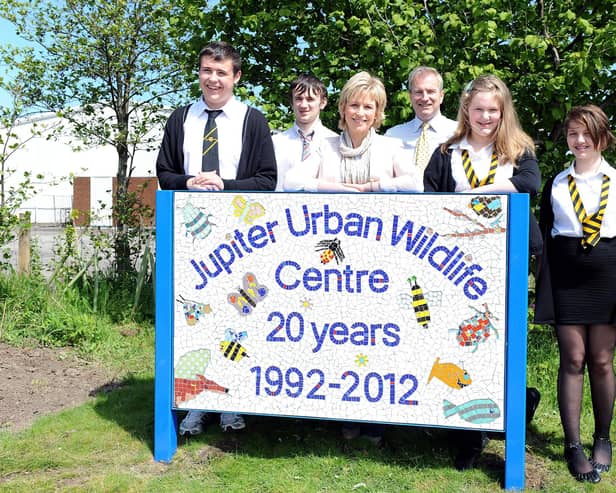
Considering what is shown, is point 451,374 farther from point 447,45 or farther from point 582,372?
point 447,45

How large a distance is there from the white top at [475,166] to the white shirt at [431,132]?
0.51m

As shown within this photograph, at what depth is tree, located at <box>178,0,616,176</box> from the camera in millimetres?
5082

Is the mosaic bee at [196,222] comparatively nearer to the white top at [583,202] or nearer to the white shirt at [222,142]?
the white shirt at [222,142]

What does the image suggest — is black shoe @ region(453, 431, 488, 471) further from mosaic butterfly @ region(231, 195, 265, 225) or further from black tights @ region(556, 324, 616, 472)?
mosaic butterfly @ region(231, 195, 265, 225)

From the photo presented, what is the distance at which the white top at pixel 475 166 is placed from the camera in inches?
127

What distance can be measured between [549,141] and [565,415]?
2788mm

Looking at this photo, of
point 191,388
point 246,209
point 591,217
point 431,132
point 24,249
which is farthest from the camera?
point 24,249

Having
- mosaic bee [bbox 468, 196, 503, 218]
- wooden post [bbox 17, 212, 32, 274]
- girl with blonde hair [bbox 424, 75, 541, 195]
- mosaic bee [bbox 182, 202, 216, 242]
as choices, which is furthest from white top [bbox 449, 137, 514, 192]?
wooden post [bbox 17, 212, 32, 274]

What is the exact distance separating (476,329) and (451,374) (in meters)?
0.25

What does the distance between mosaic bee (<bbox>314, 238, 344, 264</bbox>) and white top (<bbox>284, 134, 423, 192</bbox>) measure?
28 cm

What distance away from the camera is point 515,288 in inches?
121

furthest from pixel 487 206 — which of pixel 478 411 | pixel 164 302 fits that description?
pixel 164 302

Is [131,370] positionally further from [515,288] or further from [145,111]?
[145,111]

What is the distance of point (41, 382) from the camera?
16.3 feet
